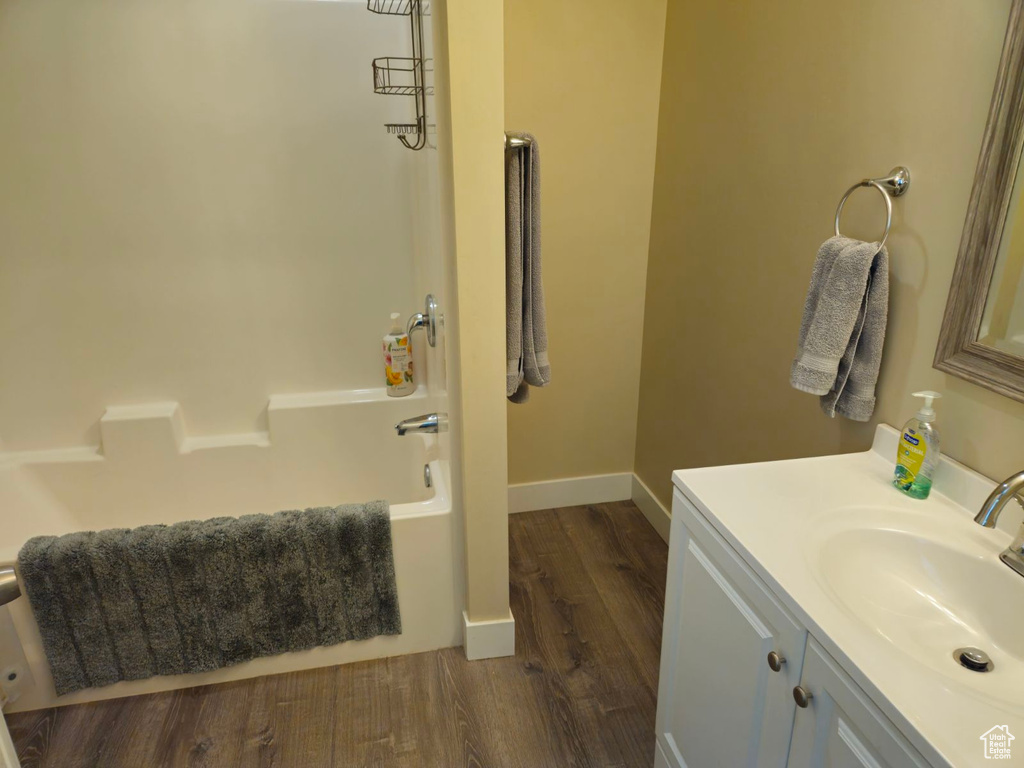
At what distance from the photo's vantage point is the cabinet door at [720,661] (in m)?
1.06

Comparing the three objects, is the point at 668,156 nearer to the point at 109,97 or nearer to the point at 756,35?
the point at 756,35

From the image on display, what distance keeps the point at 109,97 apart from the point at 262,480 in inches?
55.2

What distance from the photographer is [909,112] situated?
1.33 metres

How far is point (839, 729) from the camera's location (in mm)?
922

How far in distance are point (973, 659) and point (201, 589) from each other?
68.4 inches

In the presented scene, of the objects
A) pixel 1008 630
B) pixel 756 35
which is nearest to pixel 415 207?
pixel 756 35

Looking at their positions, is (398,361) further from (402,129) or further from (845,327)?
(845,327)

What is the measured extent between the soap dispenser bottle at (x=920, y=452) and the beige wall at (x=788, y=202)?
0.06 metres

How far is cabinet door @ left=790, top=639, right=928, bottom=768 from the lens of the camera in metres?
0.82

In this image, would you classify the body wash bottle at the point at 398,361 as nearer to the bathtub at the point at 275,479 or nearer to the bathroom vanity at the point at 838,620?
the bathtub at the point at 275,479

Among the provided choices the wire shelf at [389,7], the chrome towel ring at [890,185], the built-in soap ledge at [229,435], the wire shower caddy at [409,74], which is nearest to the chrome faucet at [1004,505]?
the chrome towel ring at [890,185]

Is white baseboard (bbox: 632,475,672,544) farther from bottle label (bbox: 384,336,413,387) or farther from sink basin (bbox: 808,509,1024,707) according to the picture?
sink basin (bbox: 808,509,1024,707)

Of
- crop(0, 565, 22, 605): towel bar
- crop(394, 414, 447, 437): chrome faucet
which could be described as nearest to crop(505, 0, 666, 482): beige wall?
crop(394, 414, 447, 437): chrome faucet

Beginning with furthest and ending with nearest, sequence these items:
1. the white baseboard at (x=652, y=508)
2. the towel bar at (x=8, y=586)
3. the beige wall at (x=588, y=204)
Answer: the white baseboard at (x=652, y=508)
the beige wall at (x=588, y=204)
the towel bar at (x=8, y=586)
